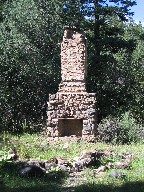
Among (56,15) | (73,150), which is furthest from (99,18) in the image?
(73,150)

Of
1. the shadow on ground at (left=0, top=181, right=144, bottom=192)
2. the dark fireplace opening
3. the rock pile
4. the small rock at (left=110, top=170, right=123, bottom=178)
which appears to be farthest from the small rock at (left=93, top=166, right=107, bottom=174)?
the dark fireplace opening

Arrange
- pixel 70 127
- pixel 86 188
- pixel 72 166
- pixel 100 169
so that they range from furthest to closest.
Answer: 1. pixel 70 127
2. pixel 72 166
3. pixel 100 169
4. pixel 86 188

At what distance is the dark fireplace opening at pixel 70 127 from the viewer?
1328cm

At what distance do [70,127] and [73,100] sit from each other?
1.04 m

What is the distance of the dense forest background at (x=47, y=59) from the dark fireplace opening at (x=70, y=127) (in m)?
1.82

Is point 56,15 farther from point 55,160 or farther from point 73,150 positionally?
point 55,160

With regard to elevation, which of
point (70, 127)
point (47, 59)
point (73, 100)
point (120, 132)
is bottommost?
point (120, 132)

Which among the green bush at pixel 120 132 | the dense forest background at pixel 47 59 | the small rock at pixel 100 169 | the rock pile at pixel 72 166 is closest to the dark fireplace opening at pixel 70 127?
the green bush at pixel 120 132

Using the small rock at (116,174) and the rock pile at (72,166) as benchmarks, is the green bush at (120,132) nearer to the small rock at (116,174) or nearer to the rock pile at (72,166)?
the rock pile at (72,166)

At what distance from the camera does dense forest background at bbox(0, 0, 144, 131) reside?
16.2 metres

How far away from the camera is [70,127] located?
1347cm

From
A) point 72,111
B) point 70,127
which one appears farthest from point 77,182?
point 70,127

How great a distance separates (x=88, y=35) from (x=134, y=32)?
1156 cm

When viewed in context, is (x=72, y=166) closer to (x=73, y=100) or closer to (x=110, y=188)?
(x=110, y=188)
